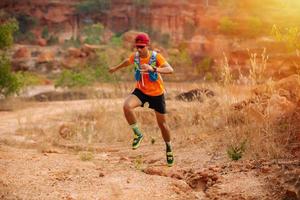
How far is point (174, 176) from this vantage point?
5.91m

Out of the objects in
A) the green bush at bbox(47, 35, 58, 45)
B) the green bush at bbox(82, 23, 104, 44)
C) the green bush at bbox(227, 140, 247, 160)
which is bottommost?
the green bush at bbox(47, 35, 58, 45)

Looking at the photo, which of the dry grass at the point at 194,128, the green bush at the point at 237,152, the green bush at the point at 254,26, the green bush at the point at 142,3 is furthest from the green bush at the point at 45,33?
the green bush at the point at 237,152

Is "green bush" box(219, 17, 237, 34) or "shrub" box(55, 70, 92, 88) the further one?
"green bush" box(219, 17, 237, 34)

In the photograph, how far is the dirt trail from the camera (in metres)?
5.05

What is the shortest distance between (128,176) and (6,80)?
1033cm

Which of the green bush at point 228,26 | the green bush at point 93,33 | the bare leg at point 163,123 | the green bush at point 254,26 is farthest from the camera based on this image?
the green bush at point 93,33

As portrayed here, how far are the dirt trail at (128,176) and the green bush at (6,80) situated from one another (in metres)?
7.96

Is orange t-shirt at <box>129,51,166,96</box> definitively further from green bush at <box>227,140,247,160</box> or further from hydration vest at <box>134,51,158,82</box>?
green bush at <box>227,140,247,160</box>

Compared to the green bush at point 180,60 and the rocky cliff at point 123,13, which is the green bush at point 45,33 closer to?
the rocky cliff at point 123,13

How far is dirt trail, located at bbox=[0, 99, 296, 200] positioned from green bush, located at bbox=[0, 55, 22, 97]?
26.1ft

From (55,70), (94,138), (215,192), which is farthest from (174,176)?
(55,70)

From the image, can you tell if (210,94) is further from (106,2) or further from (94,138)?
(106,2)

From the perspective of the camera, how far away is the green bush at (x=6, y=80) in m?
15.1

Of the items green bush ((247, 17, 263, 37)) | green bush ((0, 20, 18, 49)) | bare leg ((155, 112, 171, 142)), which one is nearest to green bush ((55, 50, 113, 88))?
green bush ((0, 20, 18, 49))
